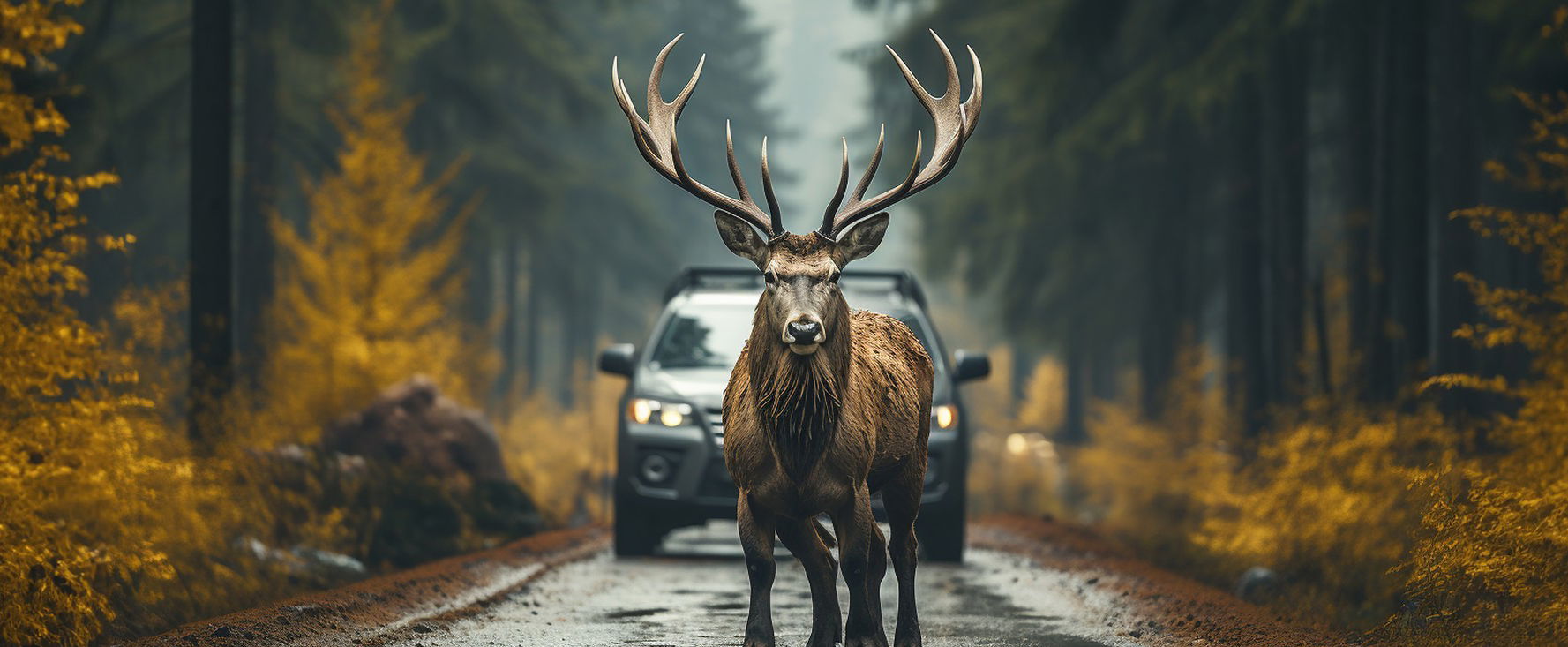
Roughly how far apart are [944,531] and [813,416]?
602 cm

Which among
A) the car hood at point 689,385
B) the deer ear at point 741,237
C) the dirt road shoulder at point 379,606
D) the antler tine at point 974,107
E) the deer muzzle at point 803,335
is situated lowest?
the dirt road shoulder at point 379,606

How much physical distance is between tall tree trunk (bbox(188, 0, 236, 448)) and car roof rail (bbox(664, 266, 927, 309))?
12.5 feet

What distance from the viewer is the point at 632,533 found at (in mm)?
13805

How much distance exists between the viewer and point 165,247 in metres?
32.1

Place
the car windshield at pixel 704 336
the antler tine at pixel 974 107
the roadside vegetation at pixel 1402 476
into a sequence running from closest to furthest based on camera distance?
1. the roadside vegetation at pixel 1402 476
2. the antler tine at pixel 974 107
3. the car windshield at pixel 704 336

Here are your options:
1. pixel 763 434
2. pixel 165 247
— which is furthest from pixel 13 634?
pixel 165 247

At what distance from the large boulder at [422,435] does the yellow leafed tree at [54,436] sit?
6.12 metres

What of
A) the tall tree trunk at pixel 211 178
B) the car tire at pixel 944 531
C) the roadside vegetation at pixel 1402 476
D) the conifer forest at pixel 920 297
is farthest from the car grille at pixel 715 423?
the tall tree trunk at pixel 211 178

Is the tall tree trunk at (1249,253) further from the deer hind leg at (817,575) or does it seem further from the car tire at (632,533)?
the deer hind leg at (817,575)

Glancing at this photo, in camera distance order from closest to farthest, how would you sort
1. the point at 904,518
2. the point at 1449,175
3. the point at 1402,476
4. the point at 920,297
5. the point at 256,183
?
the point at 904,518, the point at 1402,476, the point at 920,297, the point at 1449,175, the point at 256,183

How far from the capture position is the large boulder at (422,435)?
16.8m

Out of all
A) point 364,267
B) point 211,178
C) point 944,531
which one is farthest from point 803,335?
point 364,267

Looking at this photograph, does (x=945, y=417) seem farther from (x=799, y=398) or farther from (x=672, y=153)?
(x=799, y=398)

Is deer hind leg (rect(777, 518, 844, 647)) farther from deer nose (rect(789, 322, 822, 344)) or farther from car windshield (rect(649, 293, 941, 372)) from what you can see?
car windshield (rect(649, 293, 941, 372))
